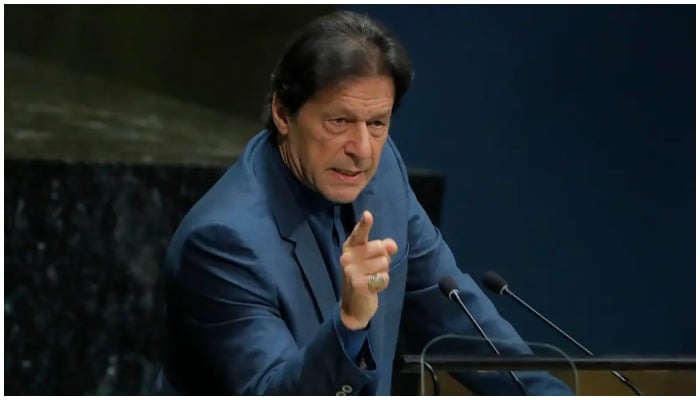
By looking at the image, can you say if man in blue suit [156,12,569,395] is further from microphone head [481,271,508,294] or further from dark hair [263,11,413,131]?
microphone head [481,271,508,294]

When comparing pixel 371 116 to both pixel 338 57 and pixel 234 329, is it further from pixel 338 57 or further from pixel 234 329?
pixel 234 329

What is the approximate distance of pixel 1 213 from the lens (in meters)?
3.01

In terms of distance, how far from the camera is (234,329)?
2.29m

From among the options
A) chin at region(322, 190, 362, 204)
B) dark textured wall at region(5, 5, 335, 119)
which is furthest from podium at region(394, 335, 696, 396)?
dark textured wall at region(5, 5, 335, 119)

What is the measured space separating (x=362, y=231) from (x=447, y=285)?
42 cm

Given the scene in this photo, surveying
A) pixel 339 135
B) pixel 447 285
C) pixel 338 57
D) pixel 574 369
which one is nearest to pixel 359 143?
pixel 339 135

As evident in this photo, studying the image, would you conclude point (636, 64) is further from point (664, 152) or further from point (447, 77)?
point (447, 77)

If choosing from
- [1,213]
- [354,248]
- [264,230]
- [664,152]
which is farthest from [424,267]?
[1,213]

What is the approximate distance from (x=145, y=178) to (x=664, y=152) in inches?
45.9

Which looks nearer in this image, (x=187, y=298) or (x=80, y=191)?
(x=187, y=298)

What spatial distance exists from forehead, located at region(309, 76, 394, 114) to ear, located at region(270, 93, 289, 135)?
0.23ft

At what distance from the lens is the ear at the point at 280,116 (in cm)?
246

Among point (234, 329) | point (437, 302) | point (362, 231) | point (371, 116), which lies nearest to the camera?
point (362, 231)

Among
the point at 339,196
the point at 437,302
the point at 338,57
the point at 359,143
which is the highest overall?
the point at 338,57
